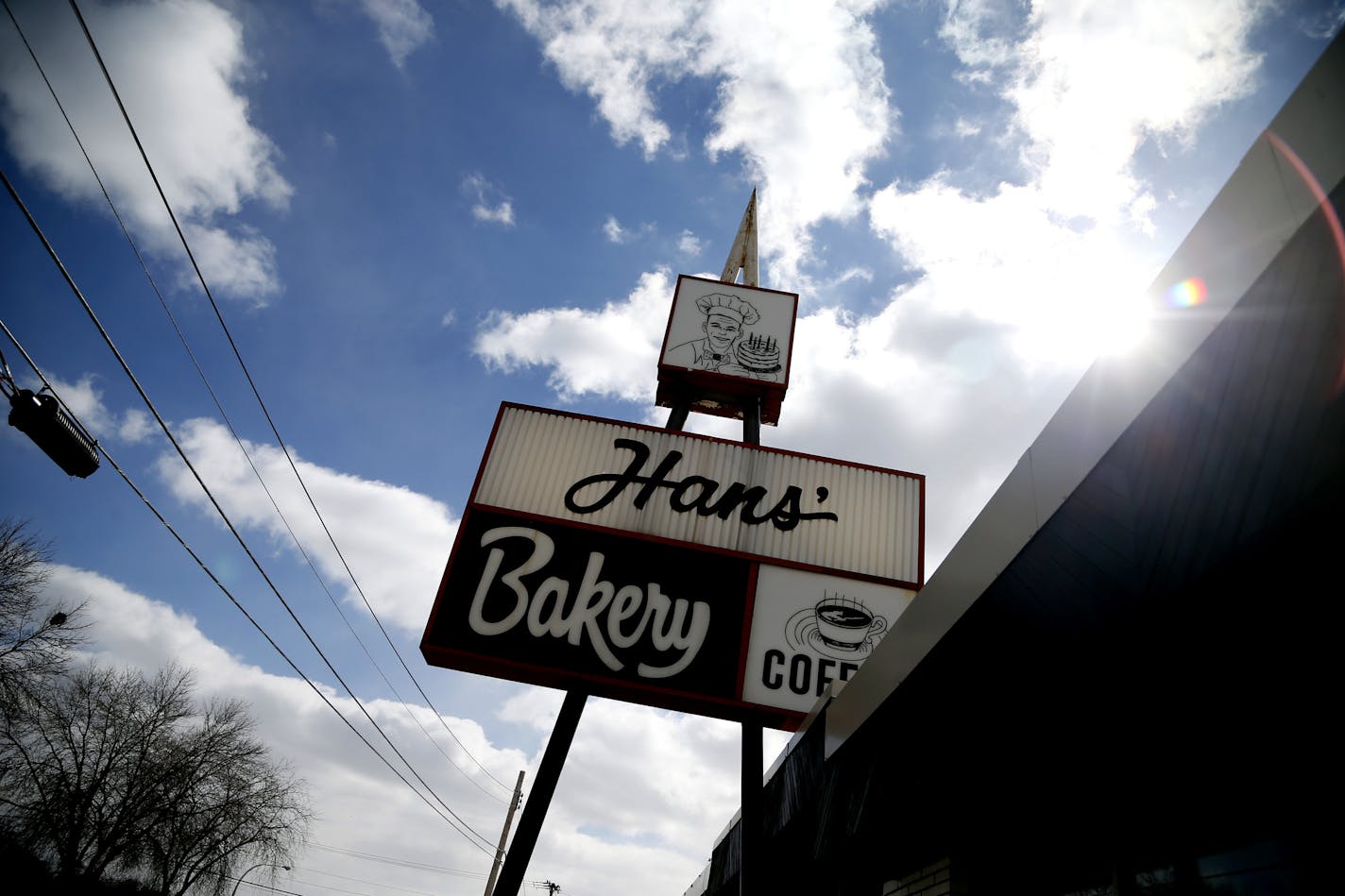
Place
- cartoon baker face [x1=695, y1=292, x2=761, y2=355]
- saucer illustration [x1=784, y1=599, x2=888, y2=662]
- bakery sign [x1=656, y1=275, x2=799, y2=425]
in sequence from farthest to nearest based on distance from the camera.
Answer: cartoon baker face [x1=695, y1=292, x2=761, y2=355] < bakery sign [x1=656, y1=275, x2=799, y2=425] < saucer illustration [x1=784, y1=599, x2=888, y2=662]

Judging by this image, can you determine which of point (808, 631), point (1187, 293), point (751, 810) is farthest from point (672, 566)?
point (1187, 293)

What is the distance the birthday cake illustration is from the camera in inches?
531

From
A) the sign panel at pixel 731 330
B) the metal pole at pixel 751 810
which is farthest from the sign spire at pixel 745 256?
the metal pole at pixel 751 810

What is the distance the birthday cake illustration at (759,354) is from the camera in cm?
1348

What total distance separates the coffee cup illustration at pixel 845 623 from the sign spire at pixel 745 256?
689 centimetres

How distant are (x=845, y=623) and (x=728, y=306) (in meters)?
6.24

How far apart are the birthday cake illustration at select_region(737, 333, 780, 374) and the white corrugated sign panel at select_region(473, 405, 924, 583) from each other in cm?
229

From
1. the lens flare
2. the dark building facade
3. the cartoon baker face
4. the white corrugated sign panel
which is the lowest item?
the dark building facade

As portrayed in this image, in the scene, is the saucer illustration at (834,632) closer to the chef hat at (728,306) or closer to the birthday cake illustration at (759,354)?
the birthday cake illustration at (759,354)

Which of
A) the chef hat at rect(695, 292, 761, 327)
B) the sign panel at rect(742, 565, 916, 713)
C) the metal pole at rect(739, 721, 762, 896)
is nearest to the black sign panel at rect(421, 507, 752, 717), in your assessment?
the sign panel at rect(742, 565, 916, 713)

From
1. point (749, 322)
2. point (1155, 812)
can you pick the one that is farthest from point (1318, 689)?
point (749, 322)

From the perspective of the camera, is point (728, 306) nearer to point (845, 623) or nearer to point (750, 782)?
point (845, 623)

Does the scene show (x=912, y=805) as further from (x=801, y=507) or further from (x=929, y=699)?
(x=801, y=507)

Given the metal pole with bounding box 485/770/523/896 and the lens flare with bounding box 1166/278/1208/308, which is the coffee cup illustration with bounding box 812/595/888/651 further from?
the metal pole with bounding box 485/770/523/896
